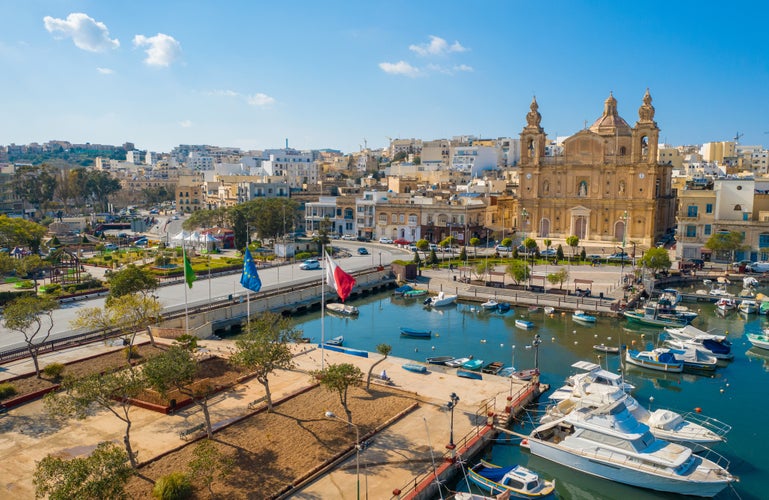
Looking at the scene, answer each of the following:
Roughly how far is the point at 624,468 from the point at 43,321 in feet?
119

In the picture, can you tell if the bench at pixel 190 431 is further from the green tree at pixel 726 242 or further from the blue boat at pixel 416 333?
the green tree at pixel 726 242

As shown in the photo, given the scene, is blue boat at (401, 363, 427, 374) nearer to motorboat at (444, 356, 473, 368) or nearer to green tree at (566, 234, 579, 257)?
motorboat at (444, 356, 473, 368)

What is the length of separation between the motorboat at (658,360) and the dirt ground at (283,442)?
1671cm

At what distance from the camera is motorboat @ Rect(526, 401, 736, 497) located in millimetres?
21688

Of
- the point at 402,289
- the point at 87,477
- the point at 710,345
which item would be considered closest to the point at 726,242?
the point at 710,345

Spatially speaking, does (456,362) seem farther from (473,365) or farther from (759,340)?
(759,340)

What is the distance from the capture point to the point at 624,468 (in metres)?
22.4

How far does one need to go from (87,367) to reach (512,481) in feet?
72.3

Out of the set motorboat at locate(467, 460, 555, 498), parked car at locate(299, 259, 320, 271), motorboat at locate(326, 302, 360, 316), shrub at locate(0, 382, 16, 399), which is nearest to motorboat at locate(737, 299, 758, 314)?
motorboat at locate(326, 302, 360, 316)

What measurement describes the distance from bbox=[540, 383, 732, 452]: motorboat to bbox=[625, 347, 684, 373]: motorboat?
7350 mm

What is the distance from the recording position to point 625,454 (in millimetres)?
22719

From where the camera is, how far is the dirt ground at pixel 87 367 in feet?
93.2

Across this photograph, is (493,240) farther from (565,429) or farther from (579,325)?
(565,429)

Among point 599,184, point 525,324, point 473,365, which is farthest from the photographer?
point 599,184
